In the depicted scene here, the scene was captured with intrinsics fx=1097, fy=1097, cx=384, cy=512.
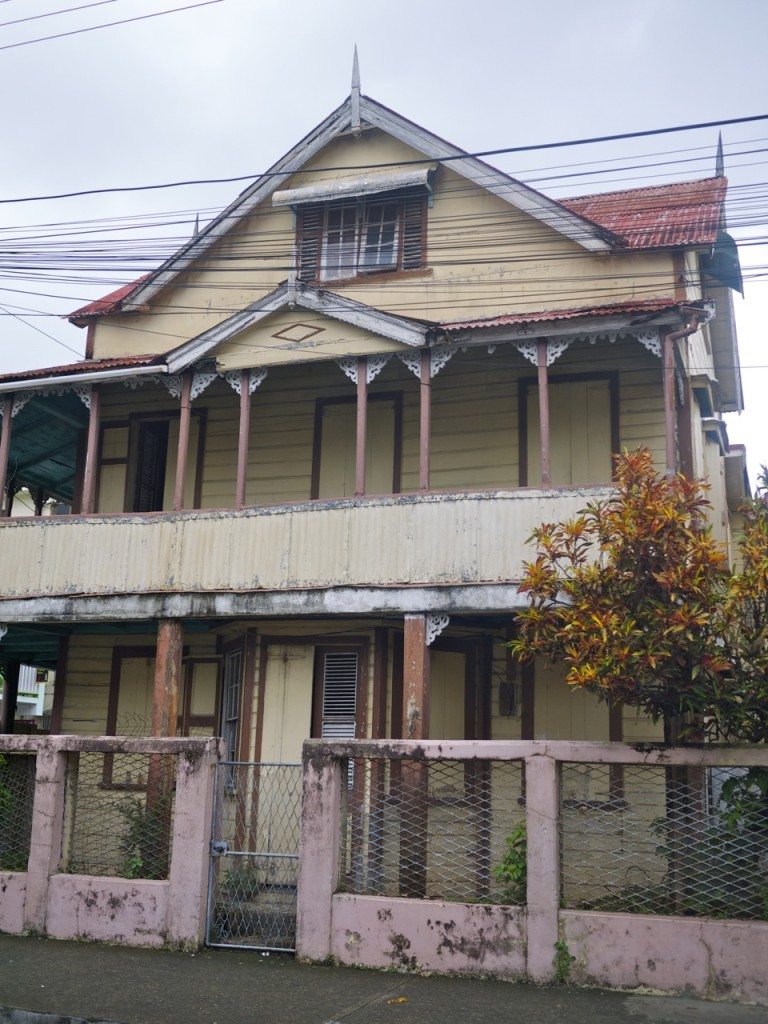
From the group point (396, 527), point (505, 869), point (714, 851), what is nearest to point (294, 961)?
point (505, 869)

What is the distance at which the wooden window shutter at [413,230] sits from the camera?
47.6 ft

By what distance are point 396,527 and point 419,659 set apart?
1490mm

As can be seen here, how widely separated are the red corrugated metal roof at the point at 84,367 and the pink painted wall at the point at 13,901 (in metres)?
6.71

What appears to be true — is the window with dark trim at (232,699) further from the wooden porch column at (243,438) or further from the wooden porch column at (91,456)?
the wooden porch column at (91,456)

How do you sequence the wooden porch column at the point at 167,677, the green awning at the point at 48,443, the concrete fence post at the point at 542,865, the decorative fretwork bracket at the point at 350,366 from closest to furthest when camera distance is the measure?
the concrete fence post at the point at 542,865 < the wooden porch column at the point at 167,677 < the decorative fretwork bracket at the point at 350,366 < the green awning at the point at 48,443

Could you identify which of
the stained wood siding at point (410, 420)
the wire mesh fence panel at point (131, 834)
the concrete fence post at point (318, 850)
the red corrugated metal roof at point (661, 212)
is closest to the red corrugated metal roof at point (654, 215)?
the red corrugated metal roof at point (661, 212)

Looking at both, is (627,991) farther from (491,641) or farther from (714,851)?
(491,641)

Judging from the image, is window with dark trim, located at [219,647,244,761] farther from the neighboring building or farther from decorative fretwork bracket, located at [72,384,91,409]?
decorative fretwork bracket, located at [72,384,91,409]

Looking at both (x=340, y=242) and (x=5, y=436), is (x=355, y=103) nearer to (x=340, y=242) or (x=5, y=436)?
(x=340, y=242)

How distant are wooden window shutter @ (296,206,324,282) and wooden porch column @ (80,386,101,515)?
3252 millimetres

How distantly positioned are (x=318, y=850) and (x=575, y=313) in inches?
252

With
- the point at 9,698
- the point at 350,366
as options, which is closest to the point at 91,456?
the point at 350,366

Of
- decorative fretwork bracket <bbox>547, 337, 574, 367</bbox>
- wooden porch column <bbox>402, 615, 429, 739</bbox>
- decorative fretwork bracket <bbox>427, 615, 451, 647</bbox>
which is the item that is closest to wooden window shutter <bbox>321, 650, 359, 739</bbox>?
wooden porch column <bbox>402, 615, 429, 739</bbox>

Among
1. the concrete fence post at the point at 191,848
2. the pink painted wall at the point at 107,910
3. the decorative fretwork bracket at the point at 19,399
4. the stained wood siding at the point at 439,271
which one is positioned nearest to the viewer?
the concrete fence post at the point at 191,848
